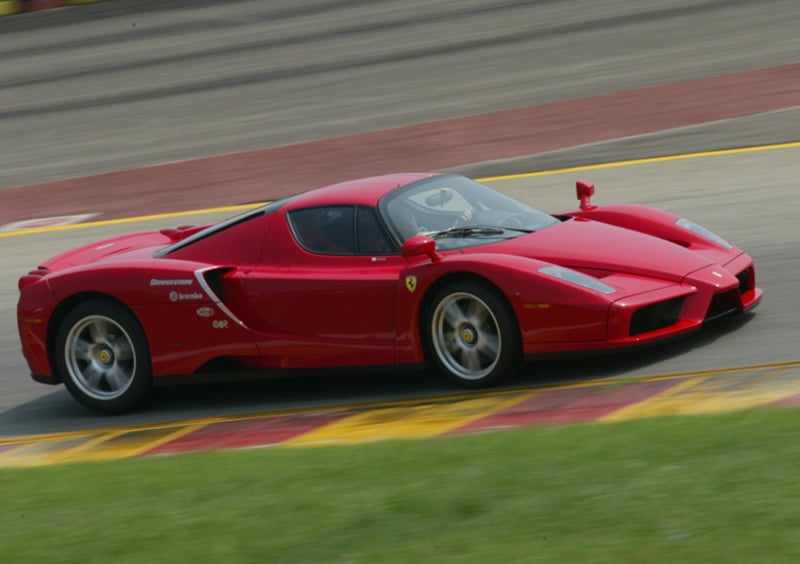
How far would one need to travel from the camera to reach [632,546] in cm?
407

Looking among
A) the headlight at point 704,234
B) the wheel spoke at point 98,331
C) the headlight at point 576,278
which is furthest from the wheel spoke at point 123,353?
the headlight at point 704,234

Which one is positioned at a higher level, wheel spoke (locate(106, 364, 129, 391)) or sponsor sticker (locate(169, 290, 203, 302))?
sponsor sticker (locate(169, 290, 203, 302))

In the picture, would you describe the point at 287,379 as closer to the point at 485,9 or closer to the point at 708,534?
the point at 708,534

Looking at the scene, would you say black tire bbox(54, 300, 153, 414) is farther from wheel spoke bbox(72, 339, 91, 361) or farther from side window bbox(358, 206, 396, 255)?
side window bbox(358, 206, 396, 255)

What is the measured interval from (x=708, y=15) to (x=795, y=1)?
5.04 feet

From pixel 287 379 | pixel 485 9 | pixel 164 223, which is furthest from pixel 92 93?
pixel 287 379

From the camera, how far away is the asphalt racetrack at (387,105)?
8.31 metres

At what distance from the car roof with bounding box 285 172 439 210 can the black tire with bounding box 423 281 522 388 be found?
0.90 metres

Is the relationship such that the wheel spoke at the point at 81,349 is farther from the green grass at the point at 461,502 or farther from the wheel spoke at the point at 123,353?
the green grass at the point at 461,502

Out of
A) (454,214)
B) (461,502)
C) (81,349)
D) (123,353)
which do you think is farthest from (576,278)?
→ (81,349)

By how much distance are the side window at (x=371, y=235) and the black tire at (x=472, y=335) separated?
540 mm

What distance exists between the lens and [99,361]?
830 centimetres

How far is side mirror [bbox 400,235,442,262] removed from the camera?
7229mm

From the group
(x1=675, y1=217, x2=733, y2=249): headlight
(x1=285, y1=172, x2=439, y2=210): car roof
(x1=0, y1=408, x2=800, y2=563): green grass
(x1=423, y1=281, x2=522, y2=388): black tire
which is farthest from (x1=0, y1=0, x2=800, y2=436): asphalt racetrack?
(x1=0, y1=408, x2=800, y2=563): green grass
